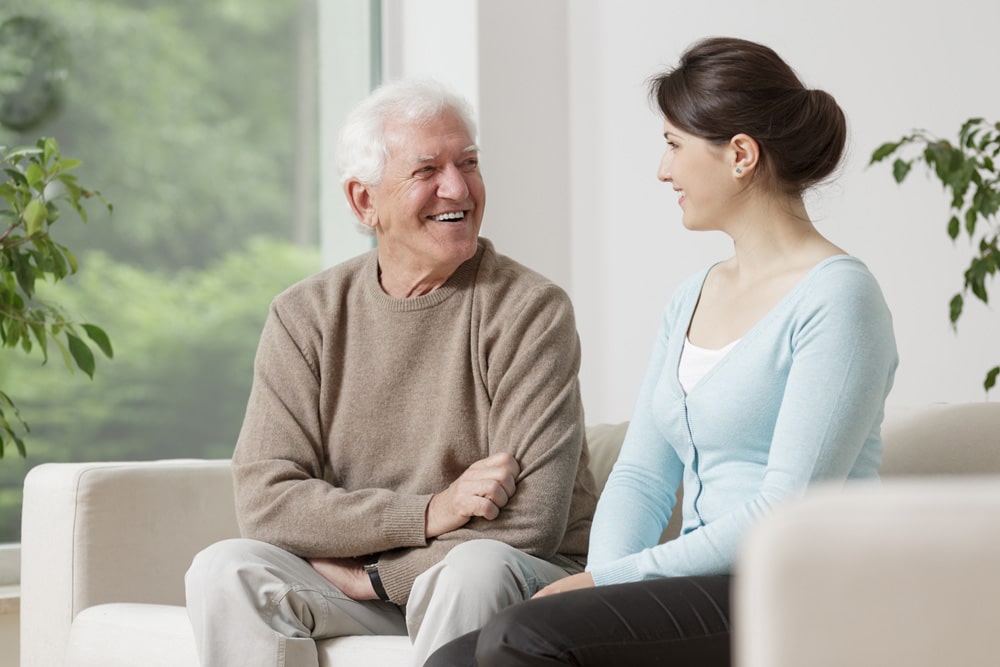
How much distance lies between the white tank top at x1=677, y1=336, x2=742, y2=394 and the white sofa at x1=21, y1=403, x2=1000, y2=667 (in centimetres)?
46

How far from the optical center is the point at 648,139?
360cm

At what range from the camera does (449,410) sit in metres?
1.97

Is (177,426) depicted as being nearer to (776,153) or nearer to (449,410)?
(449,410)

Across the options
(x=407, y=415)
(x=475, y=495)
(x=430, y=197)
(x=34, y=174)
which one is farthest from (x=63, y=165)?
(x=475, y=495)

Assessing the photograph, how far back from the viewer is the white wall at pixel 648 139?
2809mm

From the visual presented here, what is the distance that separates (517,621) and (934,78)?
6.67 ft

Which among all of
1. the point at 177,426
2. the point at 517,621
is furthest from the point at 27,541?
the point at 517,621

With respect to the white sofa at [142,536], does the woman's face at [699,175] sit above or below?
above

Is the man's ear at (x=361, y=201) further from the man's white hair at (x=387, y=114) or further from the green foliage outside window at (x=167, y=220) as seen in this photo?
the green foliage outside window at (x=167, y=220)

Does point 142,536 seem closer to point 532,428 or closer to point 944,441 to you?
Result: point 532,428

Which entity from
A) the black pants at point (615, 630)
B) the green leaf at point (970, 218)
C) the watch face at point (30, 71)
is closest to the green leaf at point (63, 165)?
the watch face at point (30, 71)

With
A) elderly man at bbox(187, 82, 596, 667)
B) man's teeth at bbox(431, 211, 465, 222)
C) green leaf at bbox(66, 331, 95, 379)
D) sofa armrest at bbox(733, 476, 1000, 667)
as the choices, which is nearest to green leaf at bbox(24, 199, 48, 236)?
green leaf at bbox(66, 331, 95, 379)

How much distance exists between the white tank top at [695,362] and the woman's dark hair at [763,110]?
24 cm

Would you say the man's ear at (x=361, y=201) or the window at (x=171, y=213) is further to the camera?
the window at (x=171, y=213)
